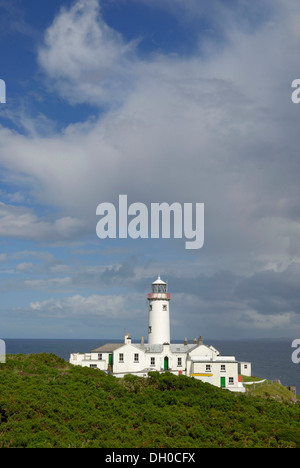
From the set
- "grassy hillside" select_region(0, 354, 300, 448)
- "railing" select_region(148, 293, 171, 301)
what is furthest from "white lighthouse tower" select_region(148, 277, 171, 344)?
"grassy hillside" select_region(0, 354, 300, 448)

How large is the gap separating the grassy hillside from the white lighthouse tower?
18.1m

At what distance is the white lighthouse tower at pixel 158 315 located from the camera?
54.8 metres

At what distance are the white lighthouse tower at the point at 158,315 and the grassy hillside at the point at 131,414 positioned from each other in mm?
18123

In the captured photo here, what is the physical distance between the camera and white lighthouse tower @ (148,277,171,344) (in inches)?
2156

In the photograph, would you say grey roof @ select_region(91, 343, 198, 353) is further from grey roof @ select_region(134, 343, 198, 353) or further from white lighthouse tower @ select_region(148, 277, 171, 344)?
white lighthouse tower @ select_region(148, 277, 171, 344)

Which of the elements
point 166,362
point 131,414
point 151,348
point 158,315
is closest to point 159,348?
point 151,348

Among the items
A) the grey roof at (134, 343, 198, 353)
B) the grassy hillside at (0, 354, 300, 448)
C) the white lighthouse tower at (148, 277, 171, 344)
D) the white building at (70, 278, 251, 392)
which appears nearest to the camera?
the grassy hillside at (0, 354, 300, 448)

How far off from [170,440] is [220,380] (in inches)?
985

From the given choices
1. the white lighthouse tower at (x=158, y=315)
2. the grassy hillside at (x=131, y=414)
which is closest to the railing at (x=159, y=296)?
the white lighthouse tower at (x=158, y=315)

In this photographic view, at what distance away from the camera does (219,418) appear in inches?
1073

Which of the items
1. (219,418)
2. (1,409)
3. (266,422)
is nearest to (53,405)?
(1,409)

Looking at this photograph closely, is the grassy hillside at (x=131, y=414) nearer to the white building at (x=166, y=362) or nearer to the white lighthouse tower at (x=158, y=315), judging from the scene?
the white building at (x=166, y=362)
